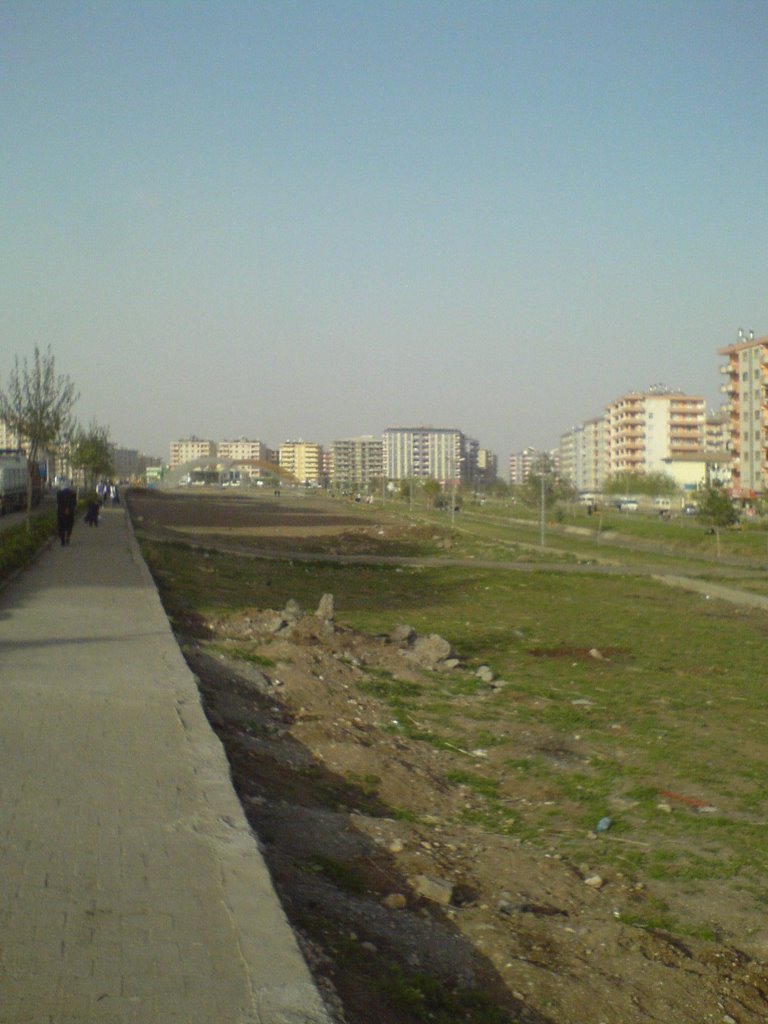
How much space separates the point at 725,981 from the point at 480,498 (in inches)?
3927

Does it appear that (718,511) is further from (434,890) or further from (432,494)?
(432,494)

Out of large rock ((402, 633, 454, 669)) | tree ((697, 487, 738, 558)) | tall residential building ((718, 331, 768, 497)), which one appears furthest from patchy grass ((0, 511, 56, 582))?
tall residential building ((718, 331, 768, 497))

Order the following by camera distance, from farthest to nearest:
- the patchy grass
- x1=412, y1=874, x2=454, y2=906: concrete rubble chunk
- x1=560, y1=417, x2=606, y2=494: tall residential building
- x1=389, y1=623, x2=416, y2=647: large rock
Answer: x1=560, y1=417, x2=606, y2=494: tall residential building → the patchy grass → x1=389, y1=623, x2=416, y2=647: large rock → x1=412, y1=874, x2=454, y2=906: concrete rubble chunk

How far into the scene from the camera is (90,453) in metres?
65.4

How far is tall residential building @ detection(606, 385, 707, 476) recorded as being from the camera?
12612 centimetres

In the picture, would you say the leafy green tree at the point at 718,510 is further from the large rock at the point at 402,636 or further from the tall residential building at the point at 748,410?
the large rock at the point at 402,636

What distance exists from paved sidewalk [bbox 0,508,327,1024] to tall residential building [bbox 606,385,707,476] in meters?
121

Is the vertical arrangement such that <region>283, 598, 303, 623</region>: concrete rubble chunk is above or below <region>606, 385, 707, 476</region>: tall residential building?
below

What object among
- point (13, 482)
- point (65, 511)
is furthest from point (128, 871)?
point (13, 482)

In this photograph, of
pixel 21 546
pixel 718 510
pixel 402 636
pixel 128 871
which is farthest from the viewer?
pixel 718 510

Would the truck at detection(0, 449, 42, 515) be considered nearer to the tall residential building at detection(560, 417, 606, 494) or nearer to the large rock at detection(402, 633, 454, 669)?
the large rock at detection(402, 633, 454, 669)

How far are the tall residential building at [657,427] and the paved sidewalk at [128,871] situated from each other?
398 feet

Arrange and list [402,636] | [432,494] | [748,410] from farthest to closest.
Result: [432,494], [748,410], [402,636]

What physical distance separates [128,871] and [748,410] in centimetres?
8079
